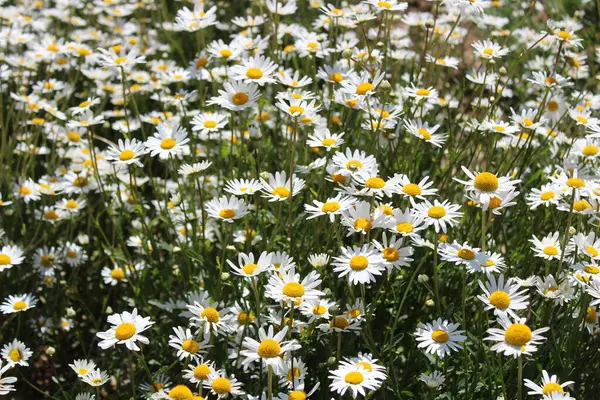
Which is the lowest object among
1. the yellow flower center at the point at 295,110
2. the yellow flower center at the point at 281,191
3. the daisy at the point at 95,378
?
the daisy at the point at 95,378

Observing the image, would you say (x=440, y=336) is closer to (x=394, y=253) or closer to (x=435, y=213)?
(x=394, y=253)

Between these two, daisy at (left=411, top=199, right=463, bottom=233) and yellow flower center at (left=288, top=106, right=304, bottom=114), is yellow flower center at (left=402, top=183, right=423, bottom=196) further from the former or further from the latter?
yellow flower center at (left=288, top=106, right=304, bottom=114)

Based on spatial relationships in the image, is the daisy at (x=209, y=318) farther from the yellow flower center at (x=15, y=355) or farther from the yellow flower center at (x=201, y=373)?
the yellow flower center at (x=15, y=355)

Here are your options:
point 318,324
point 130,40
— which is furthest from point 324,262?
point 130,40

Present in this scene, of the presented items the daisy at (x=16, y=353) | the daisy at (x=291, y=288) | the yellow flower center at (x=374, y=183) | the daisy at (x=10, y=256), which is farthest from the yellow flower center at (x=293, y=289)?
the daisy at (x=10, y=256)

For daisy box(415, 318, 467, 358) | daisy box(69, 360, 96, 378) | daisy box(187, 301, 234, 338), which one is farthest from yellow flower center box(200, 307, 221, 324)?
daisy box(415, 318, 467, 358)
